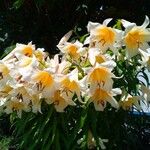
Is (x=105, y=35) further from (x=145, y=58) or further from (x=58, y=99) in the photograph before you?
(x=58, y=99)

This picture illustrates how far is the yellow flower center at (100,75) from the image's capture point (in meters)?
1.87

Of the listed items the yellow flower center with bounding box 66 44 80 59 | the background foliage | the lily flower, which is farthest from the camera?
the background foliage

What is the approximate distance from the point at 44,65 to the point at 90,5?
159 cm

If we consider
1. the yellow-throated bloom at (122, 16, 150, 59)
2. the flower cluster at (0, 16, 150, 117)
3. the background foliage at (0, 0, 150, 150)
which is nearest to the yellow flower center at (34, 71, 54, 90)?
the flower cluster at (0, 16, 150, 117)

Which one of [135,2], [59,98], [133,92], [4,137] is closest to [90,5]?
[135,2]

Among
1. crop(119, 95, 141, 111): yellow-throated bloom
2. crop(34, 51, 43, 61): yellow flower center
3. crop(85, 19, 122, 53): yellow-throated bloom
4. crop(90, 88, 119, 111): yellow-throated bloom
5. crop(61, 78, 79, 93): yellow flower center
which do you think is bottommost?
crop(119, 95, 141, 111): yellow-throated bloom

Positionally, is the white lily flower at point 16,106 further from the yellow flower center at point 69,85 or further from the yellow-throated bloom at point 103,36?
the yellow-throated bloom at point 103,36

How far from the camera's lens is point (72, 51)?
2.09 meters

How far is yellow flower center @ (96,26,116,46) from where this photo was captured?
6.48 feet

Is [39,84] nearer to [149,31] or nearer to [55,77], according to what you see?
[55,77]

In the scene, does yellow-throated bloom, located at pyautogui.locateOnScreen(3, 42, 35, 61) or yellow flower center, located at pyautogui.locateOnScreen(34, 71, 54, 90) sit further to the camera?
yellow-throated bloom, located at pyautogui.locateOnScreen(3, 42, 35, 61)

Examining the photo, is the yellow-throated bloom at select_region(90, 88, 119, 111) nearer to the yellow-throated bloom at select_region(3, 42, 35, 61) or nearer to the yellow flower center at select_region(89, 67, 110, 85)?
the yellow flower center at select_region(89, 67, 110, 85)

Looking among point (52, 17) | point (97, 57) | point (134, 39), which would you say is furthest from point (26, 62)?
point (52, 17)

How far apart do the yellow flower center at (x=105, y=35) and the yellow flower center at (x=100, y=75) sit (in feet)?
0.49
